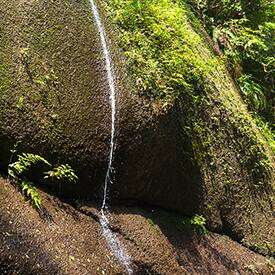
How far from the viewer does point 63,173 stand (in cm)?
506

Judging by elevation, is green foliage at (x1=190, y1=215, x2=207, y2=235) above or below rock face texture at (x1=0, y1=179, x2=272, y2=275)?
below

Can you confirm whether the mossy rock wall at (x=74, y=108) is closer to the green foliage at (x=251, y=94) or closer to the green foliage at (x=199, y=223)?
the green foliage at (x=199, y=223)

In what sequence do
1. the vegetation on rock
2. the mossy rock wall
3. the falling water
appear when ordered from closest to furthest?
the mossy rock wall < the falling water < the vegetation on rock

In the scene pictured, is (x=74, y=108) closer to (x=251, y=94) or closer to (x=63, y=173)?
(x=63, y=173)

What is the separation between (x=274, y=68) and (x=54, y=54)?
298 inches

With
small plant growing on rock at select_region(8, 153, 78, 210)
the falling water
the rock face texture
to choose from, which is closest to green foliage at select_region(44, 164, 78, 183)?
small plant growing on rock at select_region(8, 153, 78, 210)

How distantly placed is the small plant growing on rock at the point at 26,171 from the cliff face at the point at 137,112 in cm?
14

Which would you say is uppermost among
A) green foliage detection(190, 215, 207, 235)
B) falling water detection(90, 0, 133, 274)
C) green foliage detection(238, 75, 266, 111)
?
falling water detection(90, 0, 133, 274)

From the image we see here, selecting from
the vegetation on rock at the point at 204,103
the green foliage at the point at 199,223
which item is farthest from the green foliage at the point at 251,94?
the green foliage at the point at 199,223

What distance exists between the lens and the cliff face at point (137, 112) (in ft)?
16.8

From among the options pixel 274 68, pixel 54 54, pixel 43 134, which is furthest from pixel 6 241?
pixel 274 68

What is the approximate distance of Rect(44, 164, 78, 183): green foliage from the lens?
500 centimetres

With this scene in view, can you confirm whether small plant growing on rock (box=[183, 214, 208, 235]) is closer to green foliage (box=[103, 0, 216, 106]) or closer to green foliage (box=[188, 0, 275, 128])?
green foliage (box=[103, 0, 216, 106])

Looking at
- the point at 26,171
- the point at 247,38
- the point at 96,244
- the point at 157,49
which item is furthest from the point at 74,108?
the point at 247,38
